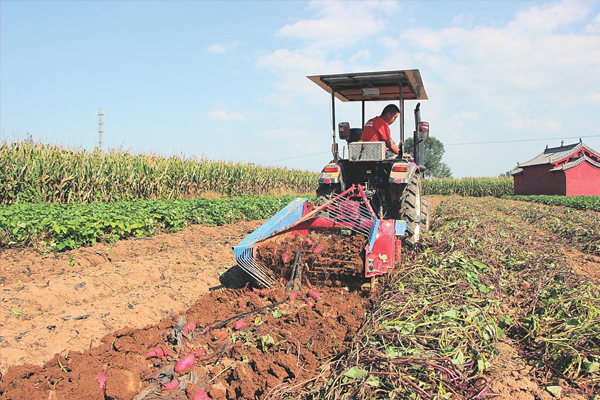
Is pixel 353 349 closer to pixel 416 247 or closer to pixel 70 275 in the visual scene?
pixel 416 247

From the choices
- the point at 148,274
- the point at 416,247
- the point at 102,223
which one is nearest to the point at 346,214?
the point at 416,247

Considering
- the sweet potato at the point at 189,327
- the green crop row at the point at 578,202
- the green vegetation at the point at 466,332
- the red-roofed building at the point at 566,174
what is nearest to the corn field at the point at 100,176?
the sweet potato at the point at 189,327

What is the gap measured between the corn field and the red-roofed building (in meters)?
20.0

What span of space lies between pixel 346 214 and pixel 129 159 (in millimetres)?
9038

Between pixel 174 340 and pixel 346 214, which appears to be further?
pixel 346 214

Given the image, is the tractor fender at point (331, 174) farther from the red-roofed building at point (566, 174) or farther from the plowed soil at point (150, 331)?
the red-roofed building at point (566, 174)

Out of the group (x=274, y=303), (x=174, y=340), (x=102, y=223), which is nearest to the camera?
(x=174, y=340)

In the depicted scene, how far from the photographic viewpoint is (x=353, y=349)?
Result: 8.93ft

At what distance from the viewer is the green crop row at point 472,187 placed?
118 ft

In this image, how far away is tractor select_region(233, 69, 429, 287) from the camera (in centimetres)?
403

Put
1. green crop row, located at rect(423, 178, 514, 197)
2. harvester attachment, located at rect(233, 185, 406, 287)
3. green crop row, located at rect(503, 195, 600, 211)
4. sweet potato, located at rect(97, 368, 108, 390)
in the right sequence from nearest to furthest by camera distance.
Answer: sweet potato, located at rect(97, 368, 108, 390), harvester attachment, located at rect(233, 185, 406, 287), green crop row, located at rect(503, 195, 600, 211), green crop row, located at rect(423, 178, 514, 197)

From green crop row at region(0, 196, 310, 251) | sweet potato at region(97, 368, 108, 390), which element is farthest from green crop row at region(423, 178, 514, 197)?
sweet potato at region(97, 368, 108, 390)

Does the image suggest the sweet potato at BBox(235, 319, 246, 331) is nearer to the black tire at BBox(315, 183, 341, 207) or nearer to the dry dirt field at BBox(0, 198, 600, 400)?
the dry dirt field at BBox(0, 198, 600, 400)

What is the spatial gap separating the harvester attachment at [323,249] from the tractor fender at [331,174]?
43 centimetres
